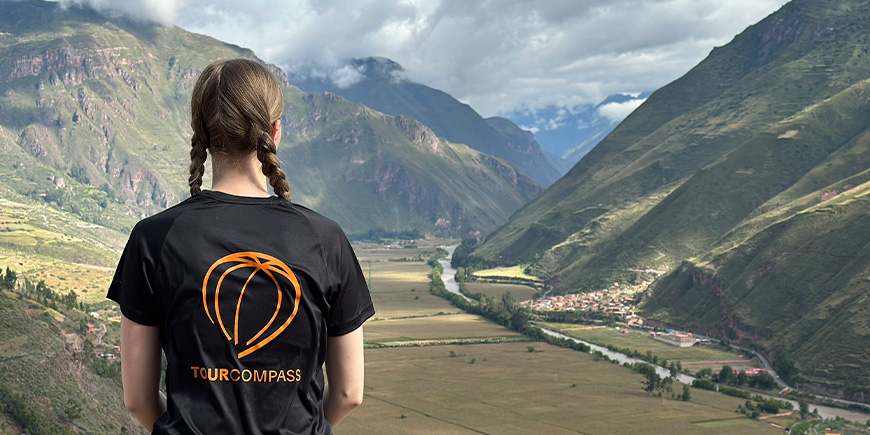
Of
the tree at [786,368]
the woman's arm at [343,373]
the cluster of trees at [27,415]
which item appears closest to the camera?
the woman's arm at [343,373]

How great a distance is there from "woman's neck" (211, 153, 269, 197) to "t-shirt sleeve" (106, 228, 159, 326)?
25.8 inches

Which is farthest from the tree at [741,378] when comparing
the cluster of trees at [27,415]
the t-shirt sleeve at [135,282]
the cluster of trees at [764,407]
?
the t-shirt sleeve at [135,282]

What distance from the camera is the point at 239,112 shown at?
5609 millimetres

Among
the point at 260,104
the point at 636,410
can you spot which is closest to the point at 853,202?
the point at 636,410

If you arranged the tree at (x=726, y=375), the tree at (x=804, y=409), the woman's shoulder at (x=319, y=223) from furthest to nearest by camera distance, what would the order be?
1. the tree at (x=726, y=375)
2. the tree at (x=804, y=409)
3. the woman's shoulder at (x=319, y=223)

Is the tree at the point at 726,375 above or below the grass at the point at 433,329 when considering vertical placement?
above

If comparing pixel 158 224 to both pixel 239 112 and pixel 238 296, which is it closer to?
pixel 238 296

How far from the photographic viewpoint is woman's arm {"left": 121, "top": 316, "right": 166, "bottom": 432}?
5.57m

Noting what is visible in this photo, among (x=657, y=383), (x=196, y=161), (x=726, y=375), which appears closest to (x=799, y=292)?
(x=726, y=375)

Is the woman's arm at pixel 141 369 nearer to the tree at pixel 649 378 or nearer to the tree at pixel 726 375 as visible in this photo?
the tree at pixel 649 378

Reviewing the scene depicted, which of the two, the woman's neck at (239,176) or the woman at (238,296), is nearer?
the woman at (238,296)

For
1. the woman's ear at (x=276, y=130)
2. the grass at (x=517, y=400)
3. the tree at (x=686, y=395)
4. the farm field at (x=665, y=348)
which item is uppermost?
the woman's ear at (x=276, y=130)

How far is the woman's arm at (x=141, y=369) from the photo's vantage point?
5574 millimetres

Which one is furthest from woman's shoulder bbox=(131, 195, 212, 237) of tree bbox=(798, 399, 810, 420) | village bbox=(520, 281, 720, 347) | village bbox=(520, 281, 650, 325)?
village bbox=(520, 281, 650, 325)
